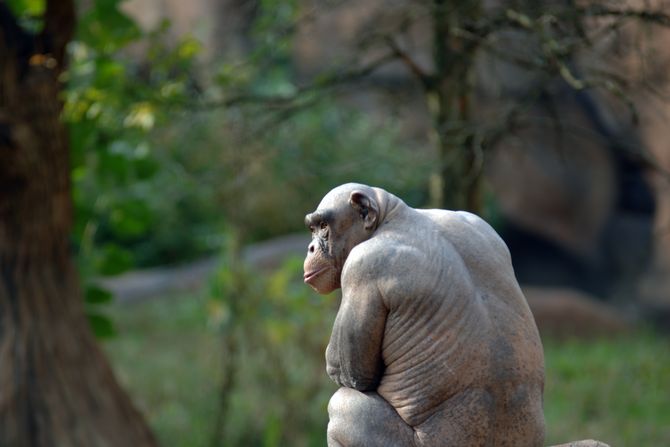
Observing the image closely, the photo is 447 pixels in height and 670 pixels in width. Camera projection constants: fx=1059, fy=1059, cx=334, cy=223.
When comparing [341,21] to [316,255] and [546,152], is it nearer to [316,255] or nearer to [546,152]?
[546,152]

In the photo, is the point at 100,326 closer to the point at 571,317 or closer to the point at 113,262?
the point at 113,262

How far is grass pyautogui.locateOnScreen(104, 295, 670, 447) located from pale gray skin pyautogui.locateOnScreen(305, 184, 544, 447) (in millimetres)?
4076

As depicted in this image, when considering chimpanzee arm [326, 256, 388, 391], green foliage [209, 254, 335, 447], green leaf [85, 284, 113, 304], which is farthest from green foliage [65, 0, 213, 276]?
chimpanzee arm [326, 256, 388, 391]

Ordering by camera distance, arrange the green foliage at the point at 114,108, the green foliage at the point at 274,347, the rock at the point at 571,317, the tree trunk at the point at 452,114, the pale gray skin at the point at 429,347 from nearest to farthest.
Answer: the pale gray skin at the point at 429,347, the tree trunk at the point at 452,114, the green foliage at the point at 114,108, the green foliage at the point at 274,347, the rock at the point at 571,317

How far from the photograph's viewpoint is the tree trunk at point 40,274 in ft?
17.9

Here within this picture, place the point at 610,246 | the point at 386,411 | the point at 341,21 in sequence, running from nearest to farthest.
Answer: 1. the point at 386,411
2. the point at 610,246
3. the point at 341,21

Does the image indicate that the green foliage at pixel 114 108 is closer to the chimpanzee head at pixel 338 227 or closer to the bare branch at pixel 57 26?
the bare branch at pixel 57 26

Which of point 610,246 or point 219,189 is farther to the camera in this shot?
point 610,246

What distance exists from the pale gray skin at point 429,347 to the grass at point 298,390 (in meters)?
4.08

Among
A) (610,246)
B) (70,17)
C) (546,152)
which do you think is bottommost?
(610,246)

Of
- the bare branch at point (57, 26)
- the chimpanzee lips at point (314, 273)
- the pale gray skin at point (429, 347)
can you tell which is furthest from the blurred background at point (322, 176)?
the chimpanzee lips at point (314, 273)

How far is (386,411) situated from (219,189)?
149 inches

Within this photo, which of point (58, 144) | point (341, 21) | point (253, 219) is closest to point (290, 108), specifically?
point (58, 144)

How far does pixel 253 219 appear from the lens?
12.3 metres
